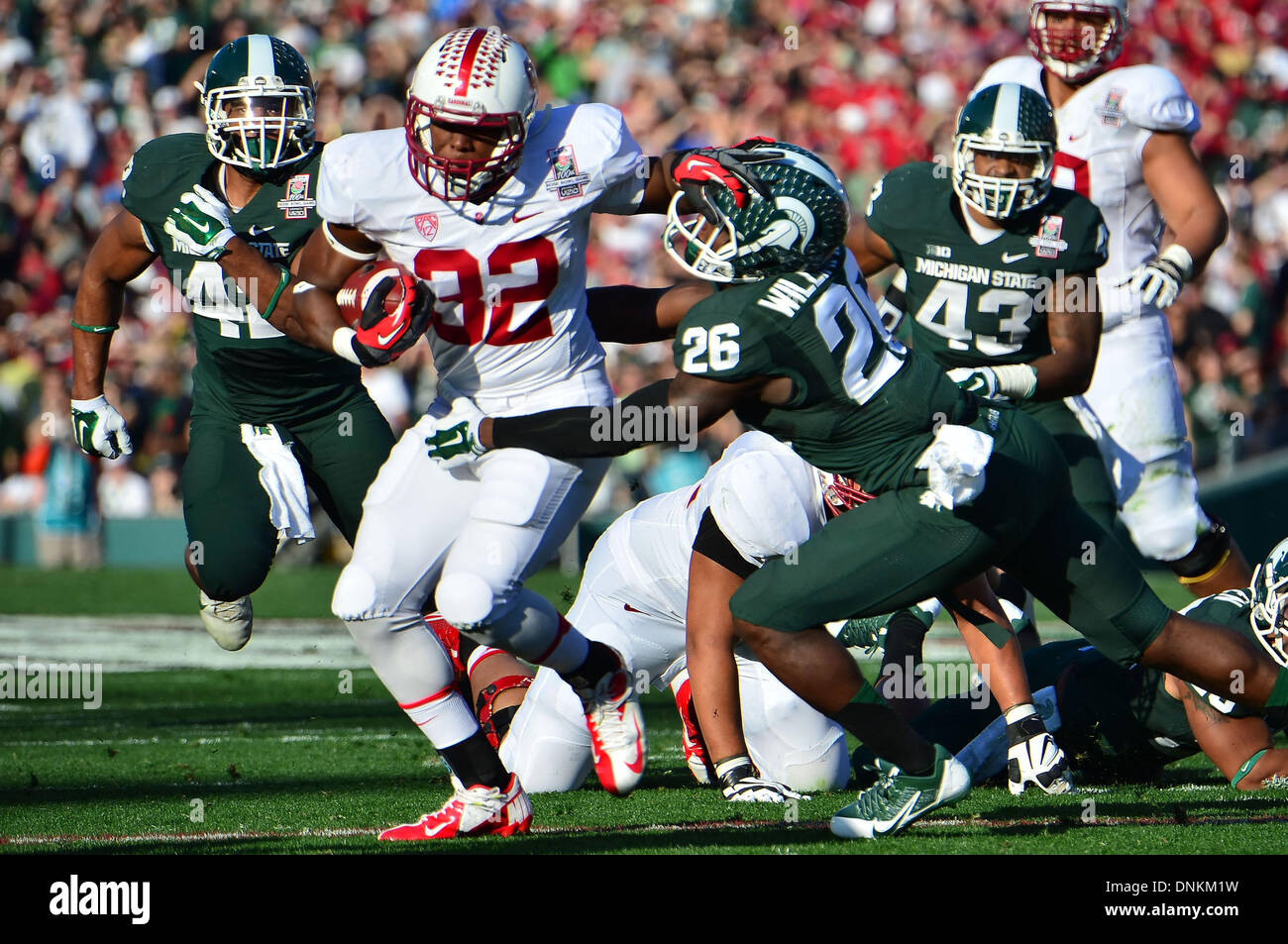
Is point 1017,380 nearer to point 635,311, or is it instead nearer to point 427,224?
point 635,311

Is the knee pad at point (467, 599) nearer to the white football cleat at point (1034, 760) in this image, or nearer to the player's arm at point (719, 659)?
the player's arm at point (719, 659)

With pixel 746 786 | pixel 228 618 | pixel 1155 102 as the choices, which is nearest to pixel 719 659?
pixel 746 786

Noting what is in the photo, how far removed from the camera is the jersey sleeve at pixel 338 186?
423 cm

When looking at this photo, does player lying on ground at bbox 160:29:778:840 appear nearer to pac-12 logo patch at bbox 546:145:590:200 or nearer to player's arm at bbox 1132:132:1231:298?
pac-12 logo patch at bbox 546:145:590:200

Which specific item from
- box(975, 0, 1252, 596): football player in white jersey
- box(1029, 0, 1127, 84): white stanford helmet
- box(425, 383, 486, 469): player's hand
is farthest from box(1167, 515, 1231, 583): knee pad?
box(425, 383, 486, 469): player's hand

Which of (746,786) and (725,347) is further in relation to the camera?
(746,786)

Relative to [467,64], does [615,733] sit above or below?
below

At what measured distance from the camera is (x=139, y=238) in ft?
17.3

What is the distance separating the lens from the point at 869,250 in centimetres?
546

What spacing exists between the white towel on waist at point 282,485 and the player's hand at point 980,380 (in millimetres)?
2014

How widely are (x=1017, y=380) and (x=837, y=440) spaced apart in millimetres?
1224

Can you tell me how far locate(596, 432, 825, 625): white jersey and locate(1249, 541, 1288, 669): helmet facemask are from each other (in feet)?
3.71
